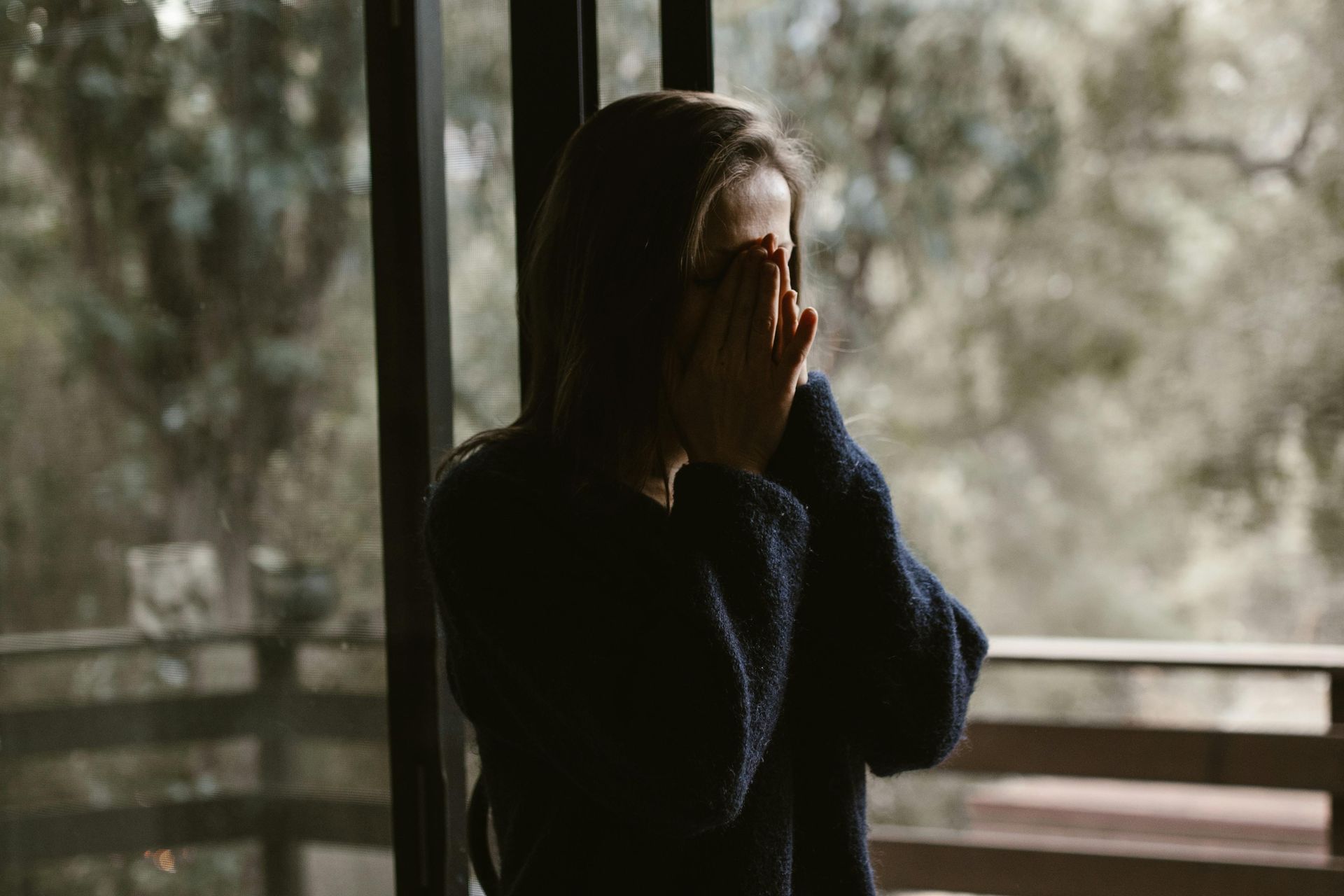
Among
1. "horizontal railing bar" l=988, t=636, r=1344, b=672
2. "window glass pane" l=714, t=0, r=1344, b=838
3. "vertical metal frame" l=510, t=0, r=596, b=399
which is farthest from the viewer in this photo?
"window glass pane" l=714, t=0, r=1344, b=838

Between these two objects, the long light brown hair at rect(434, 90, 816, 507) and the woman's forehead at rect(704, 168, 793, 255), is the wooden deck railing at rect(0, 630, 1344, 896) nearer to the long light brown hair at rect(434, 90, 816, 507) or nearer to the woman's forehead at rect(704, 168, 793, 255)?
the long light brown hair at rect(434, 90, 816, 507)

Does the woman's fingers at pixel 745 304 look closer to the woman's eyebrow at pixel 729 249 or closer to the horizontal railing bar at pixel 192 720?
the woman's eyebrow at pixel 729 249

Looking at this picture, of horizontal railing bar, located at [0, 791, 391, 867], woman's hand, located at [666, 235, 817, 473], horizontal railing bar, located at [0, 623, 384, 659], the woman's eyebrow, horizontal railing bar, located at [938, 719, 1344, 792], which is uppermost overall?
the woman's eyebrow

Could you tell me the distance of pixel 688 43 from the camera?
0.91 meters

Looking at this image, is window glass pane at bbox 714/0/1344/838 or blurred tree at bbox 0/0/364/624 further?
window glass pane at bbox 714/0/1344/838

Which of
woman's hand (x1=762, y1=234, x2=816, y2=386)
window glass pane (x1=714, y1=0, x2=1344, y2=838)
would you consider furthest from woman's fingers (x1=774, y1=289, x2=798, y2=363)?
window glass pane (x1=714, y1=0, x2=1344, y2=838)

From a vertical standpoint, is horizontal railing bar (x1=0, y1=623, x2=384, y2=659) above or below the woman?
below

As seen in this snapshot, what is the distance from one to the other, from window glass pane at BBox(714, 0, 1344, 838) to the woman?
2.15 metres

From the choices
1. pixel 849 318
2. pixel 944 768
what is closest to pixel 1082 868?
pixel 944 768

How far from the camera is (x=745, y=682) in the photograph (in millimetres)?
671

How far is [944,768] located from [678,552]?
1.60 m

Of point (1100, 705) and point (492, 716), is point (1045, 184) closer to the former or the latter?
point (1100, 705)

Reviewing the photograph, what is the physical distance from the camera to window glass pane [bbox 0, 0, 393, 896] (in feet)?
3.47

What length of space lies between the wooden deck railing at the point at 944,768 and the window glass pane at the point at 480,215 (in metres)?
0.27
